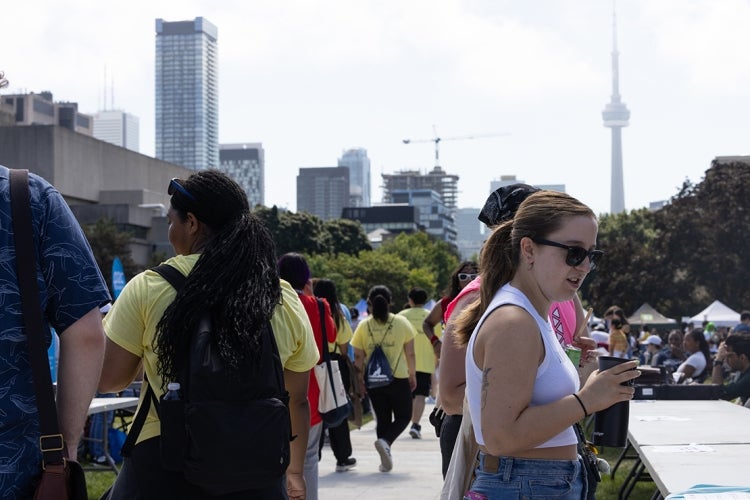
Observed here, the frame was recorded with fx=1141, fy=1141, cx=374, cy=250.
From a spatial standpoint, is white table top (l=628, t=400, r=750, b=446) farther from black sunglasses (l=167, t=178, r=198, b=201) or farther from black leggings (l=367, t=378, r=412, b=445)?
black sunglasses (l=167, t=178, r=198, b=201)

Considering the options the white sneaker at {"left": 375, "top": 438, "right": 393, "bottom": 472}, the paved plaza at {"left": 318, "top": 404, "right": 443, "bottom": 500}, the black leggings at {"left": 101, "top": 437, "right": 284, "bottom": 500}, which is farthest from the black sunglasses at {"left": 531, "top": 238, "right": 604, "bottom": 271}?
the white sneaker at {"left": 375, "top": 438, "right": 393, "bottom": 472}

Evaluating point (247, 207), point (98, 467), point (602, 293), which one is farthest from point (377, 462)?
point (602, 293)

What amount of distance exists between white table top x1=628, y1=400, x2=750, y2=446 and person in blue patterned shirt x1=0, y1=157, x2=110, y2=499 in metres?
3.63

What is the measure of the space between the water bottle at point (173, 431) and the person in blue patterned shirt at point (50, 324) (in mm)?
419

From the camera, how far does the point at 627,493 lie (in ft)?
30.7

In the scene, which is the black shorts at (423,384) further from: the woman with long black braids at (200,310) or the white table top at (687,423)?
the woman with long black braids at (200,310)

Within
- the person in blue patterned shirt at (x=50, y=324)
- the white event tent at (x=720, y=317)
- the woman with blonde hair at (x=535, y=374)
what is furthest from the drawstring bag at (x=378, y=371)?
the white event tent at (x=720, y=317)

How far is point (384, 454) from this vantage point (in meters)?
11.2

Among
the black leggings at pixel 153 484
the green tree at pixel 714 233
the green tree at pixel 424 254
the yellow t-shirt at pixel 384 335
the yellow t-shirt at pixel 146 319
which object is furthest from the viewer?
the green tree at pixel 424 254

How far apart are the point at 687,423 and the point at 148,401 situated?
4921mm

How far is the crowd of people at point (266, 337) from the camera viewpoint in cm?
300

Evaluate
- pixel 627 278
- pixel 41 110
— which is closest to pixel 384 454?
pixel 627 278

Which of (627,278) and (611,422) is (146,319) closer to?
(611,422)

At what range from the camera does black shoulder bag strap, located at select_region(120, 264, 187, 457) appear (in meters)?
3.62
